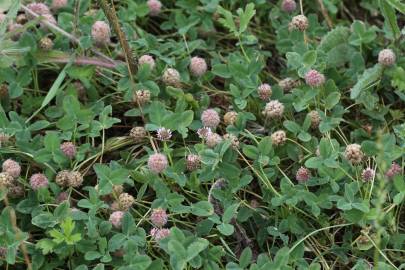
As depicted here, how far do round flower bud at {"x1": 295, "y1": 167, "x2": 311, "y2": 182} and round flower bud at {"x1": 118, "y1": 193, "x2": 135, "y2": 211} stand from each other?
47cm

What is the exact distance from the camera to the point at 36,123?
224 centimetres

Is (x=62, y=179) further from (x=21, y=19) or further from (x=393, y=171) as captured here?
(x=393, y=171)

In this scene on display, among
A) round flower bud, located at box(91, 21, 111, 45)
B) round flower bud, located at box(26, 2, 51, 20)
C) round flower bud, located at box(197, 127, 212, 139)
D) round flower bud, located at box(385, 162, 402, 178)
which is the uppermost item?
round flower bud, located at box(26, 2, 51, 20)

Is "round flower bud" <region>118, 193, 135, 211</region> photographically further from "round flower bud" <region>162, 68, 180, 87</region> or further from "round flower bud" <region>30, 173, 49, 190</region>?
"round flower bud" <region>162, 68, 180, 87</region>

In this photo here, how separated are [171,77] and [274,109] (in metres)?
0.35

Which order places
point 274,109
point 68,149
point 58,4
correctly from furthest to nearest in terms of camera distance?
point 58,4 < point 274,109 < point 68,149

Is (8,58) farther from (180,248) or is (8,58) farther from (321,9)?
(321,9)

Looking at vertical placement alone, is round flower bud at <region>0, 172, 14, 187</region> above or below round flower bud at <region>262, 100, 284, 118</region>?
below

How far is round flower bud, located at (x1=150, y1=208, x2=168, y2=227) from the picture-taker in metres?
1.97

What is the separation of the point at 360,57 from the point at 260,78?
335 millimetres

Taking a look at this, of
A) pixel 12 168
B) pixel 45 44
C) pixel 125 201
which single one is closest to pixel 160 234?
pixel 125 201

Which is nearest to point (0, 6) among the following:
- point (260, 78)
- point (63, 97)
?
point (63, 97)

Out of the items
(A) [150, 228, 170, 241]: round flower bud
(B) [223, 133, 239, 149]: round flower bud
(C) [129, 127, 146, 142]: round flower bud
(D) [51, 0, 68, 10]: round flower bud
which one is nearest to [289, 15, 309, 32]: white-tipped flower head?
(B) [223, 133, 239, 149]: round flower bud

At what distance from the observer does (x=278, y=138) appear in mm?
2201
